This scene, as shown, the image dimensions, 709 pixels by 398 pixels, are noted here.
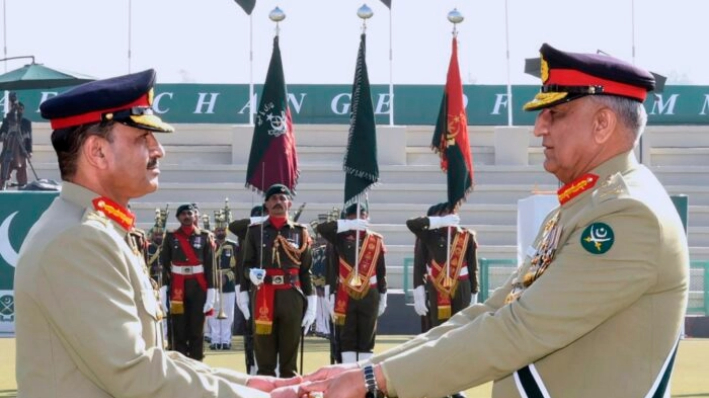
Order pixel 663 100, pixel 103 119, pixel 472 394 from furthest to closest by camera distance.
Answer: pixel 663 100
pixel 472 394
pixel 103 119

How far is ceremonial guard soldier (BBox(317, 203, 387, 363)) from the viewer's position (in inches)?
596

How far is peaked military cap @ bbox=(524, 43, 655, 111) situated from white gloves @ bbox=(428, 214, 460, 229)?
36.4ft

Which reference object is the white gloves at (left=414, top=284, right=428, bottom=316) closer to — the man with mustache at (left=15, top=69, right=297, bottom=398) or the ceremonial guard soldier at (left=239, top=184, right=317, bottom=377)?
the ceremonial guard soldier at (left=239, top=184, right=317, bottom=377)

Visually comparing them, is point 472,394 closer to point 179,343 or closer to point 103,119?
point 179,343

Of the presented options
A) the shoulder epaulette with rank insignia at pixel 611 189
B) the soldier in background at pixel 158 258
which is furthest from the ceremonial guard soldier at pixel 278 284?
the shoulder epaulette with rank insignia at pixel 611 189

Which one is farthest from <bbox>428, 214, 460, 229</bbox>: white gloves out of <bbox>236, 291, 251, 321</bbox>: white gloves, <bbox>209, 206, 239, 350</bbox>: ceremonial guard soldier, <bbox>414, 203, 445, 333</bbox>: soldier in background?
<bbox>209, 206, 239, 350</bbox>: ceremonial guard soldier

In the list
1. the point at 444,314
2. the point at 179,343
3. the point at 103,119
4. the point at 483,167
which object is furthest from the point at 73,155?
the point at 483,167

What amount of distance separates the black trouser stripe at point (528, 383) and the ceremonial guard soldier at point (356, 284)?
10.6 meters

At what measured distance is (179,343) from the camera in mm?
16703

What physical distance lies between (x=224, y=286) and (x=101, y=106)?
656 inches

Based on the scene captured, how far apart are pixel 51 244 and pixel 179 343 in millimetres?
12734

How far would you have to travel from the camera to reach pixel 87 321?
403cm

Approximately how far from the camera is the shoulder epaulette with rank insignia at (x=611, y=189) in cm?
429

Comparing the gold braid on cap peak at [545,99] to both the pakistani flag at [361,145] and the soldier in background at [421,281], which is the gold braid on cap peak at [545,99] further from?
the soldier in background at [421,281]
